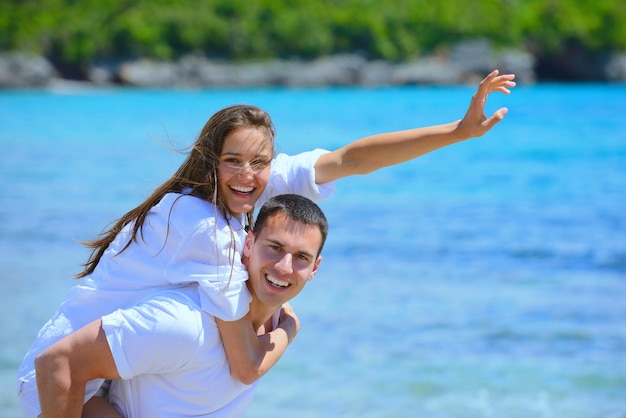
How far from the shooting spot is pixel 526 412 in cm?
548

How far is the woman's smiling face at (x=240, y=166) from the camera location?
2.56 m

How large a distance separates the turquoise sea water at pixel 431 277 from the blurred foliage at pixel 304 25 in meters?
37.1

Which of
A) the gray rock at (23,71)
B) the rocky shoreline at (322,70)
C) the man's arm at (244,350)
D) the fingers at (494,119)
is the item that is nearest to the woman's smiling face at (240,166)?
the man's arm at (244,350)

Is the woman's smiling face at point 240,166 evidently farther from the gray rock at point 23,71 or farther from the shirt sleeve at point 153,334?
the gray rock at point 23,71

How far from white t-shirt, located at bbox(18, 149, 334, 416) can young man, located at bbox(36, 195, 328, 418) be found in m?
0.06

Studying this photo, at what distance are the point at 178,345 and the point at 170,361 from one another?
→ 0.18 feet

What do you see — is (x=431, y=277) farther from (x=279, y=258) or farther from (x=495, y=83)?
(x=279, y=258)

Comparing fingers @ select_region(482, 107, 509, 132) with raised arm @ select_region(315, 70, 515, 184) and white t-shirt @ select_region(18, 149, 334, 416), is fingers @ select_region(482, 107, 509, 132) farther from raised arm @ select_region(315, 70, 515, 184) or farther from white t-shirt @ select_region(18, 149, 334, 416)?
white t-shirt @ select_region(18, 149, 334, 416)

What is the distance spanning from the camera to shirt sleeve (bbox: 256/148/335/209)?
2.77m

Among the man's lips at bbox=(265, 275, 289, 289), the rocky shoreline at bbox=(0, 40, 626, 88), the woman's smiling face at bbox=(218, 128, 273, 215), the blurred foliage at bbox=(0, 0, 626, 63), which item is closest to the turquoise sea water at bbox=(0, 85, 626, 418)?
the woman's smiling face at bbox=(218, 128, 273, 215)

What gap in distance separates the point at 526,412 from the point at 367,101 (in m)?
34.5

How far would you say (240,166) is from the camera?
2.57 m

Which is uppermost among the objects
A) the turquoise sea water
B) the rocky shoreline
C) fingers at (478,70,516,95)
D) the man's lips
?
the rocky shoreline

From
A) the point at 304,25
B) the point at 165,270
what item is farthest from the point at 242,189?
the point at 304,25
